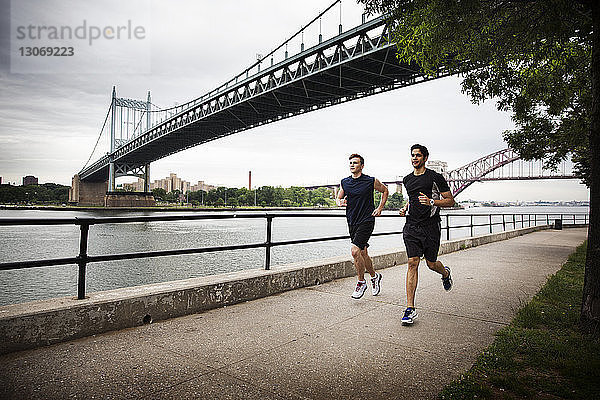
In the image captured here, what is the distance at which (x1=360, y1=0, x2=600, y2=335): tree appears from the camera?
3982 mm

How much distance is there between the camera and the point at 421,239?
4562 millimetres

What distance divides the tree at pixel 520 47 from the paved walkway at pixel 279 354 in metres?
1.53

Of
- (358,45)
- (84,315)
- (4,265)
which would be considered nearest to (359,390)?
(84,315)

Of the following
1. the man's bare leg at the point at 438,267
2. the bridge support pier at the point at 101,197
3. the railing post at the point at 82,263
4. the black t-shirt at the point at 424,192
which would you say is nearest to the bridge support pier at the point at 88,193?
the bridge support pier at the point at 101,197

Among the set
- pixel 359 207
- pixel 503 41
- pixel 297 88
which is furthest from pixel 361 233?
pixel 297 88

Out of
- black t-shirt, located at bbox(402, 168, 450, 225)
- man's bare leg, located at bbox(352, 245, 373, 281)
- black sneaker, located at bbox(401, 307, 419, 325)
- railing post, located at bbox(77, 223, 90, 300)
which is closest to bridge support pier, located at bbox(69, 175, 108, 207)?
man's bare leg, located at bbox(352, 245, 373, 281)

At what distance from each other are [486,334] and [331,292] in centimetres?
221

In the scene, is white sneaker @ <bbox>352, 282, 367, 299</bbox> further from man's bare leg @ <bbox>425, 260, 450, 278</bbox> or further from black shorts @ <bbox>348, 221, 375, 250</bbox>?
man's bare leg @ <bbox>425, 260, 450, 278</bbox>

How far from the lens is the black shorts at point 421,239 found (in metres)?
4.56

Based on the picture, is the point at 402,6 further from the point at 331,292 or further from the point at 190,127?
the point at 190,127

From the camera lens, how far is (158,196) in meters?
138

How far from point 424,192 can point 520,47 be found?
10.5ft

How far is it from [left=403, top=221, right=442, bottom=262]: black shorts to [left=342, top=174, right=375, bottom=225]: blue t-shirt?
727 mm

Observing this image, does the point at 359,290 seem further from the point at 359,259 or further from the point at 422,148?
the point at 422,148
